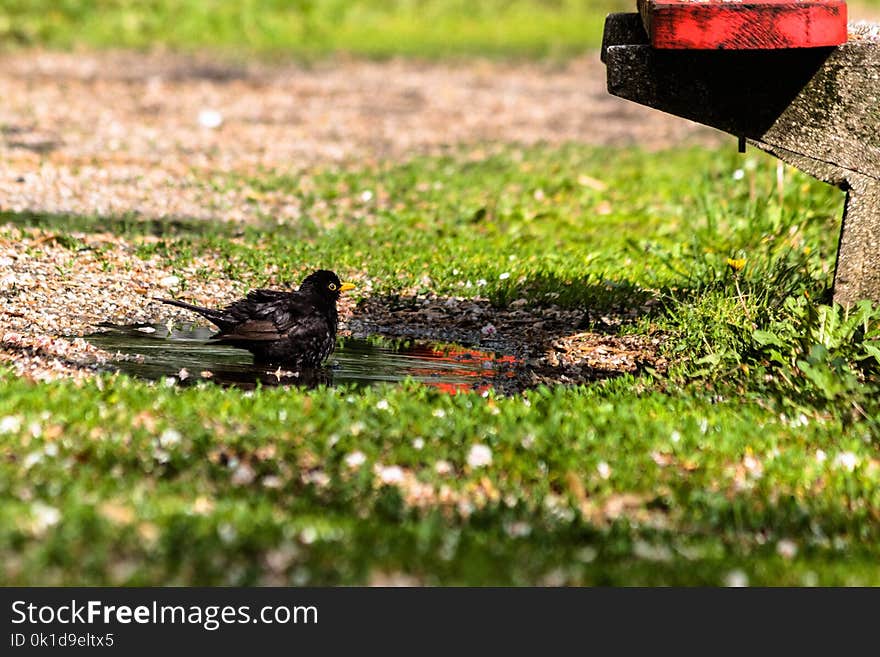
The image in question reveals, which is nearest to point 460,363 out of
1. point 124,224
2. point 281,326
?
point 281,326

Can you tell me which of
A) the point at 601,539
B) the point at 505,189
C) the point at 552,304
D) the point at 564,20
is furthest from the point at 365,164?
the point at 564,20

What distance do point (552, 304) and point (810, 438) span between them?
311cm

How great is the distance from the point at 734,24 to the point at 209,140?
10.2 m

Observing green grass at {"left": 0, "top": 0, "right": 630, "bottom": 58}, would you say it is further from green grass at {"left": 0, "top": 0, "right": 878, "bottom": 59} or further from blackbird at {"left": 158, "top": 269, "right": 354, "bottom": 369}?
blackbird at {"left": 158, "top": 269, "right": 354, "bottom": 369}

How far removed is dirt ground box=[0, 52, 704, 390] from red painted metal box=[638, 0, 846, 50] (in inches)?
82.8

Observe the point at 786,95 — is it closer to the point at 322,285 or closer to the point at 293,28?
the point at 322,285

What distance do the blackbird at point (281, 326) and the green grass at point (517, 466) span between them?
91 centimetres

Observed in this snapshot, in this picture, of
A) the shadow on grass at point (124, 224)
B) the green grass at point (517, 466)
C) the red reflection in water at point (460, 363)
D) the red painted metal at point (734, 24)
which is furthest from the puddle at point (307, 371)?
the shadow on grass at point (124, 224)

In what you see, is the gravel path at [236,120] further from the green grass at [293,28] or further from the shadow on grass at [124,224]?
the green grass at [293,28]

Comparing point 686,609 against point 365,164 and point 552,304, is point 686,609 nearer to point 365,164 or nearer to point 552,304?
point 552,304

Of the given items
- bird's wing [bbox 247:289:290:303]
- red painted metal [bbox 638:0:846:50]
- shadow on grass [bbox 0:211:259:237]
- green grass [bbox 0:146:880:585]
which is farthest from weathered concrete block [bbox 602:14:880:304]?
shadow on grass [bbox 0:211:259:237]

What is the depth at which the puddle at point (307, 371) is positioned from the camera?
24.6 feet

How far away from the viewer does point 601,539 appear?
499cm

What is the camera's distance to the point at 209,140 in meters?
15.7
